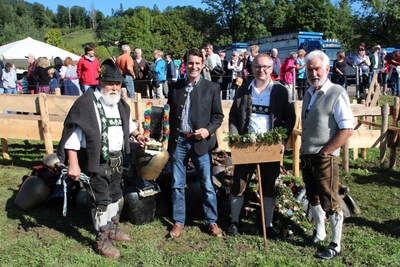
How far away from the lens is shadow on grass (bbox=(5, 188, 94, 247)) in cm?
471

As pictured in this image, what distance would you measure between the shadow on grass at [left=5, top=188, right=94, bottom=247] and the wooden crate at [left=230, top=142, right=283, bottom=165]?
1.90 m

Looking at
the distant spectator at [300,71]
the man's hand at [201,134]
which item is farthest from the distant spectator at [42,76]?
the man's hand at [201,134]

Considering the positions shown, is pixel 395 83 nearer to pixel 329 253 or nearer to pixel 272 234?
pixel 272 234

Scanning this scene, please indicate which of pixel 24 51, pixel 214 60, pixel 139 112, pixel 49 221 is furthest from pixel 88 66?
pixel 24 51

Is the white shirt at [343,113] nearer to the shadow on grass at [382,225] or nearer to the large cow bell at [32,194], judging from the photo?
the shadow on grass at [382,225]

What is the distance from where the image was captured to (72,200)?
545 centimetres

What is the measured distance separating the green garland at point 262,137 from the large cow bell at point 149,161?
0.89 metres

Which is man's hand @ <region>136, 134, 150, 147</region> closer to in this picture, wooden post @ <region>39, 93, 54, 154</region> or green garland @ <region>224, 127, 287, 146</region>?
green garland @ <region>224, 127, 287, 146</region>

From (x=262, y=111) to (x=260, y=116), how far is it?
6 centimetres

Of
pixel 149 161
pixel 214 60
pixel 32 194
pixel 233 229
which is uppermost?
pixel 214 60

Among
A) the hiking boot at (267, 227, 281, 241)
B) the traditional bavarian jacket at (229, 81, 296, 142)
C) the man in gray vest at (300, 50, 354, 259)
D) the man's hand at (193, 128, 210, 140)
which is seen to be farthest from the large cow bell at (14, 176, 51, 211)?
the man in gray vest at (300, 50, 354, 259)

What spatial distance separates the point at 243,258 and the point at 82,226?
207 centimetres

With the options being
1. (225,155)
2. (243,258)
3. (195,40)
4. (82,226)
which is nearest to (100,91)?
(82,226)

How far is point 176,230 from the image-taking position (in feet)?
14.9
